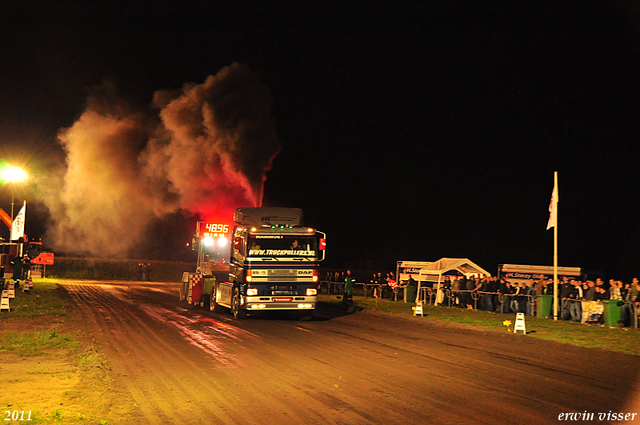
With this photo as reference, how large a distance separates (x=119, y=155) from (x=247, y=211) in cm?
2880

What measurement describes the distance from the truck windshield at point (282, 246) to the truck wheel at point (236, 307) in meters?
1.85

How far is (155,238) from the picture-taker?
219 ft

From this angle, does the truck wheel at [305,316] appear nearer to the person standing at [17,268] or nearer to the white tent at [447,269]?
the white tent at [447,269]

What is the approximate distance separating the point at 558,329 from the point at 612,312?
230 centimetres

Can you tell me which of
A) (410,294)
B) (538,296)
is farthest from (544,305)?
(410,294)

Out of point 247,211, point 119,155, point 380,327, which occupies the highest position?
point 119,155

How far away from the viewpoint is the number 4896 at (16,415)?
6672 millimetres

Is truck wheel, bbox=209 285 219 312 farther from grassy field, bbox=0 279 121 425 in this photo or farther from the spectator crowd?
the spectator crowd

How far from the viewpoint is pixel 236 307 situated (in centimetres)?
1998

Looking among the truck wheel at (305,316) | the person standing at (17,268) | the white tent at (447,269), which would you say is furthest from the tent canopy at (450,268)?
the person standing at (17,268)

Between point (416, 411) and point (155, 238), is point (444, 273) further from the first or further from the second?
point (155, 238)

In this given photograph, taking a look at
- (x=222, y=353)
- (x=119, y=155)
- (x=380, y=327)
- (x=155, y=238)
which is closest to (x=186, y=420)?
(x=222, y=353)

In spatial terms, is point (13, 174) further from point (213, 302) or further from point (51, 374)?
point (51, 374)

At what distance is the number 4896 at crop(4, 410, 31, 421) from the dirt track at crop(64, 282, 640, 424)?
1.29 metres
